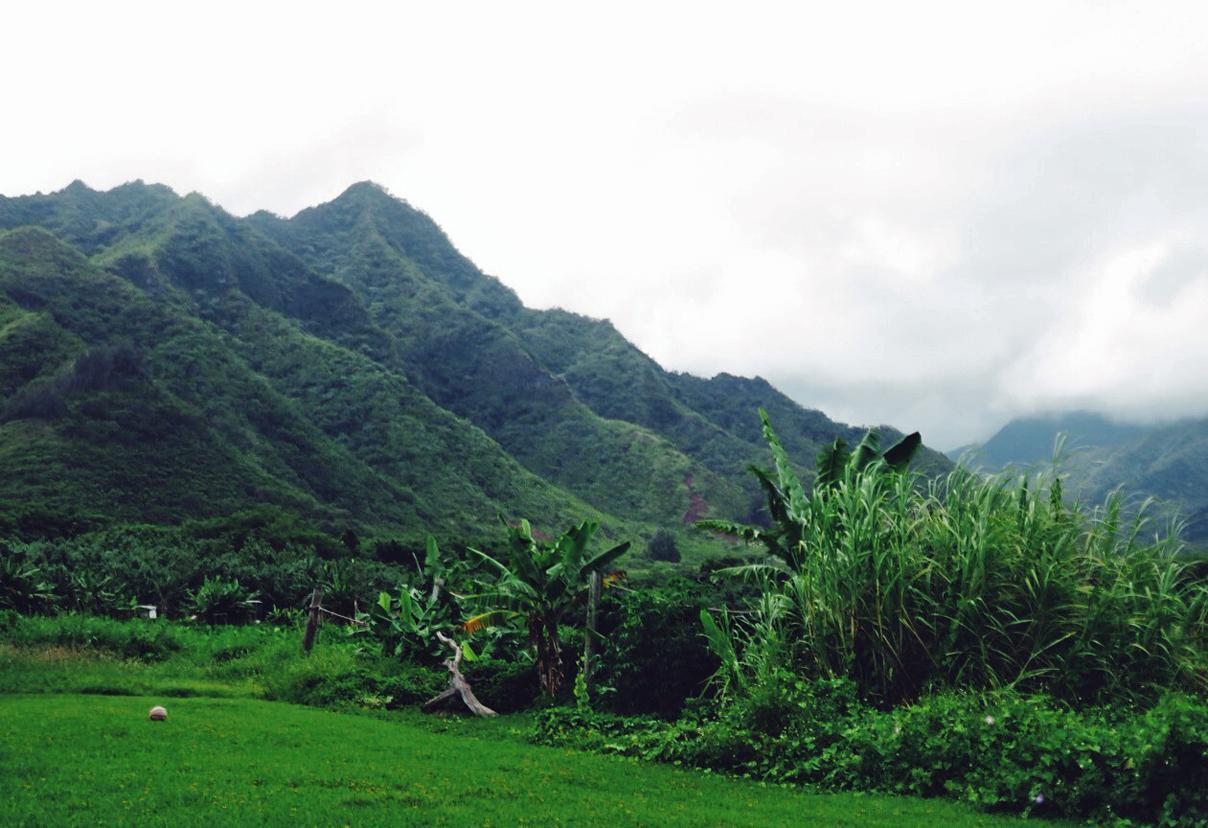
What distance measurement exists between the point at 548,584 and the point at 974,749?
8.14 m

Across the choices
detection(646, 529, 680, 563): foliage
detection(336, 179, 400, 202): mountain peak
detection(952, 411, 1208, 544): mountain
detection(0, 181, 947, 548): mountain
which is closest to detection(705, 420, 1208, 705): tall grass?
detection(952, 411, 1208, 544): mountain

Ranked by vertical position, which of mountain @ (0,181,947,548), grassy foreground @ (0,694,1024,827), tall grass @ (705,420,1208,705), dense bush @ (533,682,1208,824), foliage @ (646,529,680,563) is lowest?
foliage @ (646,529,680,563)

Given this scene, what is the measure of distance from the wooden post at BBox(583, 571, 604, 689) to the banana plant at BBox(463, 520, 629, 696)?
0.45m

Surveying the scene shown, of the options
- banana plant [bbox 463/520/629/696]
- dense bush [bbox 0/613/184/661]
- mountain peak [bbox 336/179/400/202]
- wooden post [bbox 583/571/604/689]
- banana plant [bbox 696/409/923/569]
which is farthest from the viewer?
mountain peak [bbox 336/179/400/202]

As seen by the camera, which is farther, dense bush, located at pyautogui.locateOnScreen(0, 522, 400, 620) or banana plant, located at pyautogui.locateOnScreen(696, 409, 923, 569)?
dense bush, located at pyautogui.locateOnScreen(0, 522, 400, 620)

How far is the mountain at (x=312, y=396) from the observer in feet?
192

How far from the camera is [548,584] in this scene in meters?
16.2

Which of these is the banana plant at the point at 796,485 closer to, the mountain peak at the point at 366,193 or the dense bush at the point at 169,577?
the dense bush at the point at 169,577

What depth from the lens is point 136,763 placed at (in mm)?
9398

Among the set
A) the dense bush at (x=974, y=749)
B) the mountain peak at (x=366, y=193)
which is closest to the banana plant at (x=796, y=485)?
the dense bush at (x=974, y=749)

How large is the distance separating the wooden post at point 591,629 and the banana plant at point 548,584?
0.45 metres

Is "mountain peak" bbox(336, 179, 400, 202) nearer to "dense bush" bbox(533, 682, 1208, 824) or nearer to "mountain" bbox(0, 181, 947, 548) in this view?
"mountain" bbox(0, 181, 947, 548)

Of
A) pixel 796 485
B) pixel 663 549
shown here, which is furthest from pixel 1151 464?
pixel 796 485

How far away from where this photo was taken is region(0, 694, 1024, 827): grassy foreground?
7770mm
